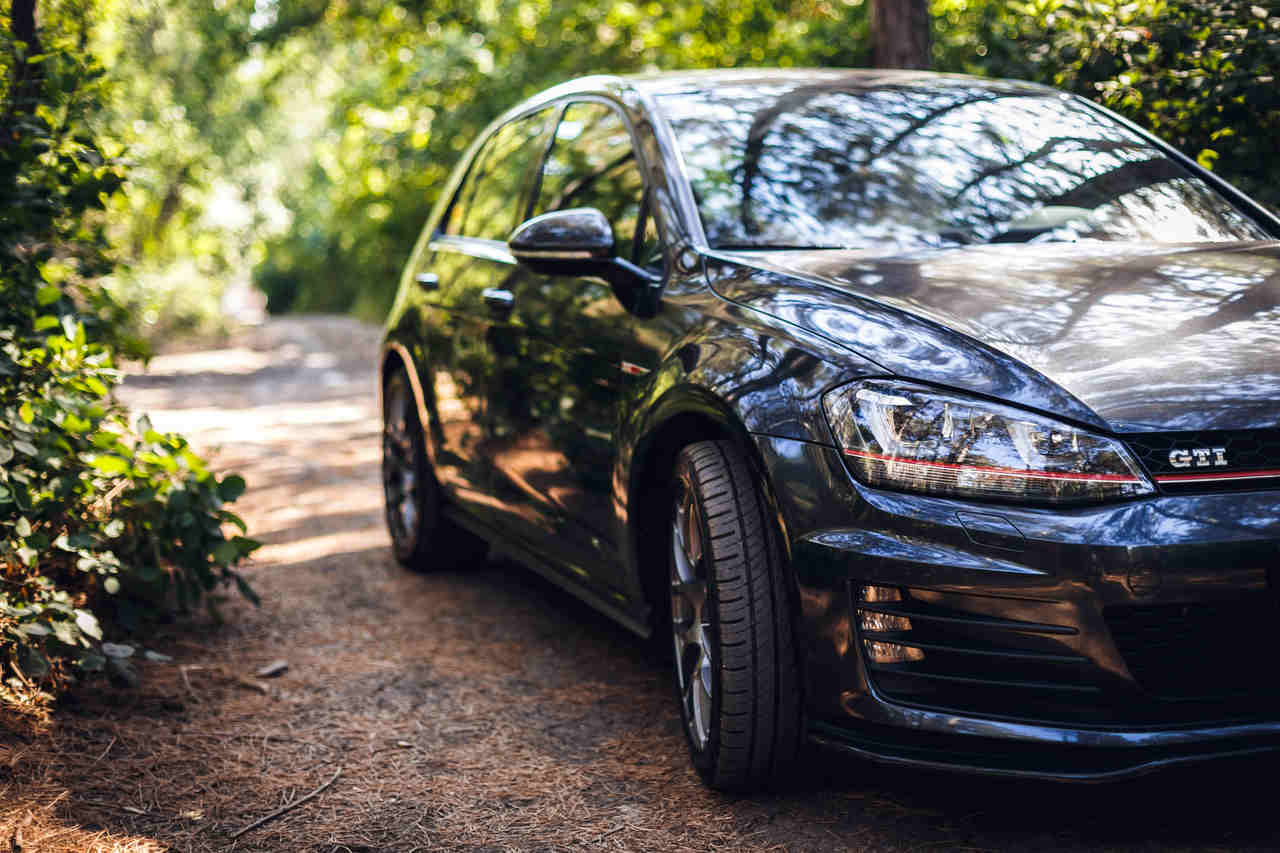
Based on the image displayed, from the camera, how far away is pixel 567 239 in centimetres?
359

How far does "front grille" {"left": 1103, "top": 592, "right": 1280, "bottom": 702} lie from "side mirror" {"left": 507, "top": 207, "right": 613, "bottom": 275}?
1.66 m

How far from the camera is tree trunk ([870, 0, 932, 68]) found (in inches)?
279

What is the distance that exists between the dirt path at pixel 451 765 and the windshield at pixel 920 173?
4.47 ft

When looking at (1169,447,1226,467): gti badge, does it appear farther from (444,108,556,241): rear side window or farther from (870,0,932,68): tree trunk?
(870,0,932,68): tree trunk

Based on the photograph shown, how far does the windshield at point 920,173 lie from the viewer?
3.57 metres

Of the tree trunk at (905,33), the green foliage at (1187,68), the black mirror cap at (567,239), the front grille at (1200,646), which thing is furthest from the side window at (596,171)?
the tree trunk at (905,33)

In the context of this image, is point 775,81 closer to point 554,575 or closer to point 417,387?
point 554,575

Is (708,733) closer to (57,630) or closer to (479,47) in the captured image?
(57,630)

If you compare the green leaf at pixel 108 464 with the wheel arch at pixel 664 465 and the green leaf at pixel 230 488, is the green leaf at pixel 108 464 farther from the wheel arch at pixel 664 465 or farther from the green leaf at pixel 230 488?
the wheel arch at pixel 664 465

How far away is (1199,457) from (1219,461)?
0.04 meters

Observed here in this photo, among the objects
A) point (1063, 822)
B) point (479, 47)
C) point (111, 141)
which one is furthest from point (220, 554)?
point (479, 47)

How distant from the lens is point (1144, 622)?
2.47m

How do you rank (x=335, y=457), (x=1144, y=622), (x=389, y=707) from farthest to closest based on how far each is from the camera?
(x=335, y=457)
(x=389, y=707)
(x=1144, y=622)

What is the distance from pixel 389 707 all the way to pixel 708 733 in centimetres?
131
